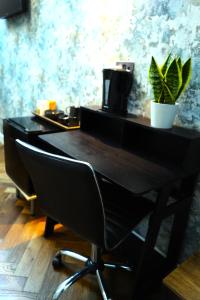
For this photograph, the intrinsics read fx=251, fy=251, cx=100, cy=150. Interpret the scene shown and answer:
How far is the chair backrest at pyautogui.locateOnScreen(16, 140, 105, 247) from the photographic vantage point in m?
0.82

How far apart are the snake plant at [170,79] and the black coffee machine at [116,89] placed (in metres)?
0.29

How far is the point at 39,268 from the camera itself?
1.48m

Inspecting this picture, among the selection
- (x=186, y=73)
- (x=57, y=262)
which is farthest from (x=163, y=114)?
(x=57, y=262)

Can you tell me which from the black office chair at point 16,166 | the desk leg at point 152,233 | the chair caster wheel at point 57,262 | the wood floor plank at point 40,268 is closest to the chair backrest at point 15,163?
the black office chair at point 16,166

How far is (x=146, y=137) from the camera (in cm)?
142

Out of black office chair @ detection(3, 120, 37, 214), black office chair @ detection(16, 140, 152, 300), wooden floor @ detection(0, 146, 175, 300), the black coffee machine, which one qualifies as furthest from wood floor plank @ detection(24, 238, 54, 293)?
the black coffee machine

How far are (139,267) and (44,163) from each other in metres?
0.71

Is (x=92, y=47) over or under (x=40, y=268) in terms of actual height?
over

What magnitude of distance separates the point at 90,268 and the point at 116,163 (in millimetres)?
620

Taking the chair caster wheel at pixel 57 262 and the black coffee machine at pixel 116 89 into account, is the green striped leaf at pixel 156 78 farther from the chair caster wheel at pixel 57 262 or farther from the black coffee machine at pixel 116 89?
the chair caster wheel at pixel 57 262

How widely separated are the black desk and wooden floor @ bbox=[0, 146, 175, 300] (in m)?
0.26

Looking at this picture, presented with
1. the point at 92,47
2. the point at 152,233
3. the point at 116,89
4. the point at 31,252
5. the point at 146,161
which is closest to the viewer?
the point at 152,233

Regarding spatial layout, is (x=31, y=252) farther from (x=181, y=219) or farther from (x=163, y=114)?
(x=163, y=114)

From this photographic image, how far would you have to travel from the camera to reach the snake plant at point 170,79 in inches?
44.8
